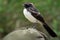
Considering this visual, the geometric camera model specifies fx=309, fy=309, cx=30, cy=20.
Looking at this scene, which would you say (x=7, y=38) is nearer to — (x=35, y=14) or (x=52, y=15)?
(x=35, y=14)

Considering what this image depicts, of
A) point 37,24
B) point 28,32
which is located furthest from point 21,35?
point 37,24

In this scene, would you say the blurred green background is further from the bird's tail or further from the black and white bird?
the bird's tail

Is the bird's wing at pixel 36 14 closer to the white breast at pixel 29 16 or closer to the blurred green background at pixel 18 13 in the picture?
the white breast at pixel 29 16

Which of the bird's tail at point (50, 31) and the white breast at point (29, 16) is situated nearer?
the bird's tail at point (50, 31)

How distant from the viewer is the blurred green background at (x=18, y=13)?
7.48 meters

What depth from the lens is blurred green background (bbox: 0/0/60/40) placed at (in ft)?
24.5

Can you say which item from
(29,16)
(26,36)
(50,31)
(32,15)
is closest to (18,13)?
(32,15)

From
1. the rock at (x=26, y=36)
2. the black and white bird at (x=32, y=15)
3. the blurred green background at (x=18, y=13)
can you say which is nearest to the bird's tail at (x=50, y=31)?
the black and white bird at (x=32, y=15)

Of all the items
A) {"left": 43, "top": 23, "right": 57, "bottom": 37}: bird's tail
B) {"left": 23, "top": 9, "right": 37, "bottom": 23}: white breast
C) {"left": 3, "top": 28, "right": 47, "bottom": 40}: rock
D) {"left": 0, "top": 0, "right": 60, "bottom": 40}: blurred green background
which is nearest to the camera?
{"left": 3, "top": 28, "right": 47, "bottom": 40}: rock

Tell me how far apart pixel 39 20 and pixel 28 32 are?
45.4 inches

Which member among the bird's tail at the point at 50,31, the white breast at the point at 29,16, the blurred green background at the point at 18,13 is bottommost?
the bird's tail at the point at 50,31

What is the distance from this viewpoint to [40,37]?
4.32 metres

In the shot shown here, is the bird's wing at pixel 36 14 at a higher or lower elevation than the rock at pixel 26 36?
higher

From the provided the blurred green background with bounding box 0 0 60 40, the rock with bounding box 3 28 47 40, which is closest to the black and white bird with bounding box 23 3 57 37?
the rock with bounding box 3 28 47 40
